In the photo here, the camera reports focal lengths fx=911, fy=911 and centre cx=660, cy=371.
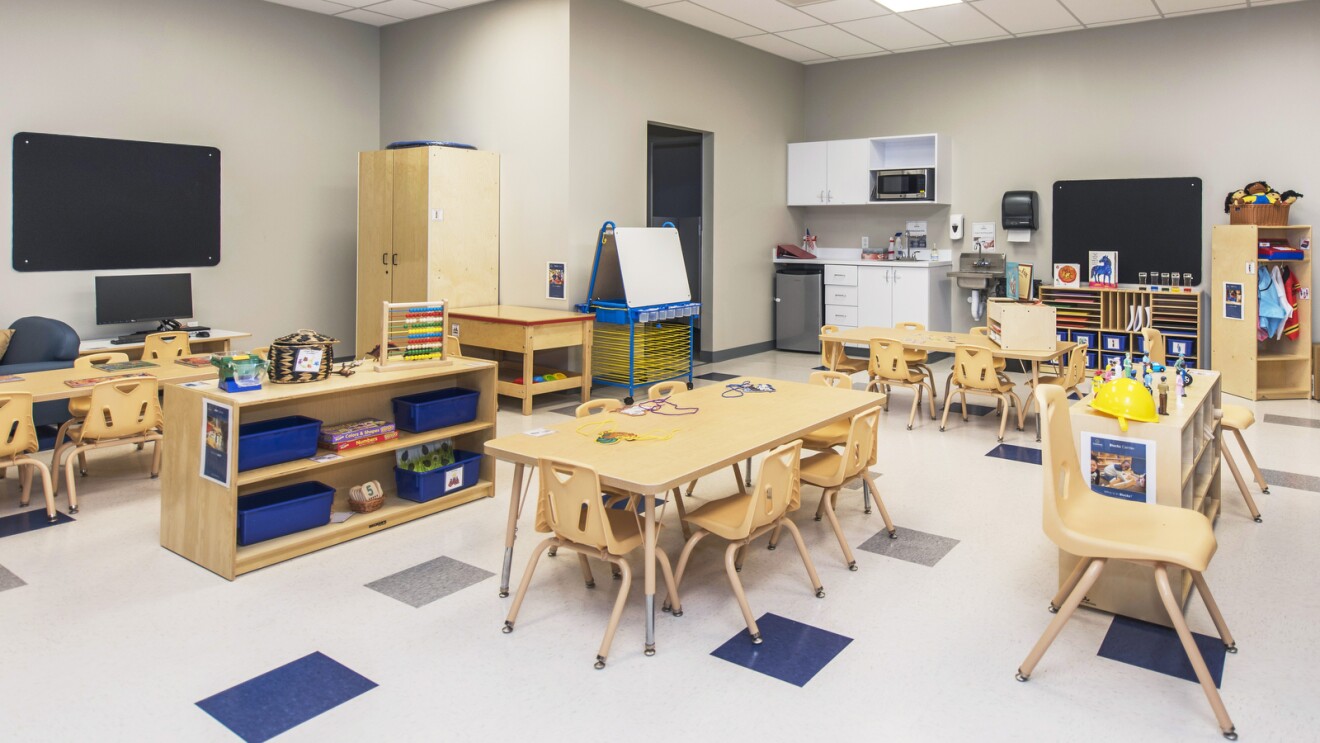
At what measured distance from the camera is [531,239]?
7867mm

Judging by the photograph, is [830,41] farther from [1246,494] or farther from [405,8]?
[1246,494]

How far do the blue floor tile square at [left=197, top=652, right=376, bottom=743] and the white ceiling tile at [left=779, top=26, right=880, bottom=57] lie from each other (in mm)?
7558

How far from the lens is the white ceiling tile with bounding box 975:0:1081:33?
25.5ft

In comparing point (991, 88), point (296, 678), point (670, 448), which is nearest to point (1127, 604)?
point (670, 448)

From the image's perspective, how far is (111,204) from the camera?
7117 millimetres

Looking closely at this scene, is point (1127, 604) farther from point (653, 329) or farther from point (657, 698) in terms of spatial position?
point (653, 329)

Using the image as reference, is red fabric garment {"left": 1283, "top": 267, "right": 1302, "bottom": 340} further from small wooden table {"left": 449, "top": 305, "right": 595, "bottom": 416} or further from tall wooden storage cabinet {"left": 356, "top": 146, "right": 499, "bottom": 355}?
tall wooden storage cabinet {"left": 356, "top": 146, "right": 499, "bottom": 355}

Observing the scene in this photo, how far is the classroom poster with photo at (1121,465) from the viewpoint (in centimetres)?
327

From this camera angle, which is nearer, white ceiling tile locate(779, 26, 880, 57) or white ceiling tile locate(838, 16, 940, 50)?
white ceiling tile locate(838, 16, 940, 50)

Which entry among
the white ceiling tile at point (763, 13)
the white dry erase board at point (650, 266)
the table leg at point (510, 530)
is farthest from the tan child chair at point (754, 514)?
the white ceiling tile at point (763, 13)

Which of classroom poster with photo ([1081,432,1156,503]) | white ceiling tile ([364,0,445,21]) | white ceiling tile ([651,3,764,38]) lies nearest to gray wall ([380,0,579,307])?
white ceiling tile ([364,0,445,21])

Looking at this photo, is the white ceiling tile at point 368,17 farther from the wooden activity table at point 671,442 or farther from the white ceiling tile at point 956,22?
the wooden activity table at point 671,442

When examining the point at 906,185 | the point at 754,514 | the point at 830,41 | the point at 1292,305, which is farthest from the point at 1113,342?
the point at 754,514

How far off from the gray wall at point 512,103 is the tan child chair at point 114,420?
11.8 ft
